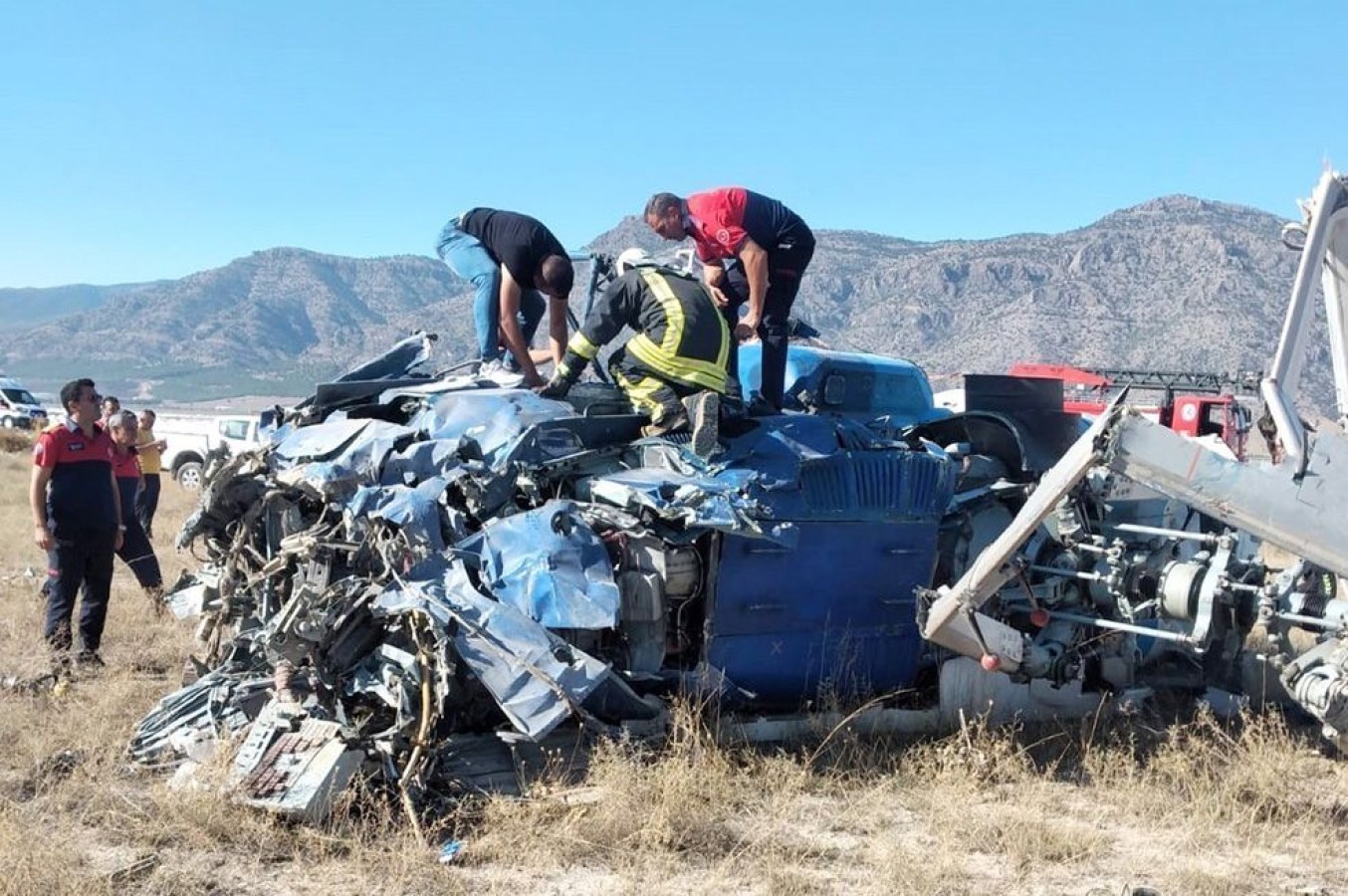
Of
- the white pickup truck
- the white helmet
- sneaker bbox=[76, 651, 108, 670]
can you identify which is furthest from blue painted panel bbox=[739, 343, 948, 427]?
the white pickup truck

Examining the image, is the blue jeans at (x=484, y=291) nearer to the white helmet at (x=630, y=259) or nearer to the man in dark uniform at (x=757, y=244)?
the white helmet at (x=630, y=259)

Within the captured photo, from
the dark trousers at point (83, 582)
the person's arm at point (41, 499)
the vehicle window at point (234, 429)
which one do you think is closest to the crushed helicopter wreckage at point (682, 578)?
the dark trousers at point (83, 582)

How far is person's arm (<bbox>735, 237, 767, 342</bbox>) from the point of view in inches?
291

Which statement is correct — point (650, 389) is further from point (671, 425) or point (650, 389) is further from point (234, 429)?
point (234, 429)

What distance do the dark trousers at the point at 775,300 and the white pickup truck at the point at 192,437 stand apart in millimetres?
12600

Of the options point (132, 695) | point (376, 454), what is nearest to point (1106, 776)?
point (376, 454)

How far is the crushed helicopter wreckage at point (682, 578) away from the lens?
488 centimetres

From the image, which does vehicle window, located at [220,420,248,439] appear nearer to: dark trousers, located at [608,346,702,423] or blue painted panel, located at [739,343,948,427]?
blue painted panel, located at [739,343,948,427]

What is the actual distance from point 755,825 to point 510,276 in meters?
3.92

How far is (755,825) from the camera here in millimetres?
5012

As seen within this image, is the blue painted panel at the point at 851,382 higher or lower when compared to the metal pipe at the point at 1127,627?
higher

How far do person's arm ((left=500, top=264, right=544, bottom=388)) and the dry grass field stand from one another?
114 inches

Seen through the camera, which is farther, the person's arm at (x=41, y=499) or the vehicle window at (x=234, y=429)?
the vehicle window at (x=234, y=429)

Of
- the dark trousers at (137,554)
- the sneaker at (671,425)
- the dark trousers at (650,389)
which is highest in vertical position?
the dark trousers at (650,389)
